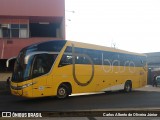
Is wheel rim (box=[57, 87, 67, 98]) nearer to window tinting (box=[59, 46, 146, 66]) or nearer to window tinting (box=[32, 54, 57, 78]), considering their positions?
window tinting (box=[32, 54, 57, 78])

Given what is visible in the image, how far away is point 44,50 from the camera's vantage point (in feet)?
54.1

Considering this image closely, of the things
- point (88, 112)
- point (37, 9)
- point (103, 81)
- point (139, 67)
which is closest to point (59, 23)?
point (37, 9)

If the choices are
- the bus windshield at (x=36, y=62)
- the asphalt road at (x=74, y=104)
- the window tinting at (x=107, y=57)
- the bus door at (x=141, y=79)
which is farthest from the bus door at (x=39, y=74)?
the bus door at (x=141, y=79)

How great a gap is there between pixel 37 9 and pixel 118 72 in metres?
12.4

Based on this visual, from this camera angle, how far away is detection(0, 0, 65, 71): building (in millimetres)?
30672

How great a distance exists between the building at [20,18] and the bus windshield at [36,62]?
14212mm

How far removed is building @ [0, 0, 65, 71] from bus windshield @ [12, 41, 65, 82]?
14.2m

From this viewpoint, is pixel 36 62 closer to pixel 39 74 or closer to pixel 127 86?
pixel 39 74

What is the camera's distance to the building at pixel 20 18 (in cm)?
3067

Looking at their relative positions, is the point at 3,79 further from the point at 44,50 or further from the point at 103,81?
the point at 44,50

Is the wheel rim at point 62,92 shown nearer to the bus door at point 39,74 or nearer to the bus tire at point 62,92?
the bus tire at point 62,92

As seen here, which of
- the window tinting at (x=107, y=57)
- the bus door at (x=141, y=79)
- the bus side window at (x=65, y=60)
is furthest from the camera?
the bus door at (x=141, y=79)

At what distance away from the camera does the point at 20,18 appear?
32188 mm

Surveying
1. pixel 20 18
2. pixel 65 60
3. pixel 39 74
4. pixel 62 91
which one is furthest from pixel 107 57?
pixel 20 18
